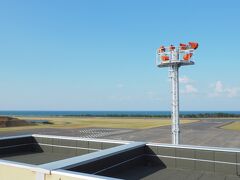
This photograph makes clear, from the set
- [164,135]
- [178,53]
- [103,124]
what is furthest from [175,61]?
[103,124]

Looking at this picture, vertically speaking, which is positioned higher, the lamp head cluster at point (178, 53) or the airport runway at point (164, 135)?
the lamp head cluster at point (178, 53)

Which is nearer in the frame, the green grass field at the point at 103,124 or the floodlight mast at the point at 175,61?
the floodlight mast at the point at 175,61

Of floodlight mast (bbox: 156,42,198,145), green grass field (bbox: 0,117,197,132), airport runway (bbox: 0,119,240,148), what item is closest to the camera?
floodlight mast (bbox: 156,42,198,145)

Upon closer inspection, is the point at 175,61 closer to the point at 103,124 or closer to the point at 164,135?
the point at 164,135

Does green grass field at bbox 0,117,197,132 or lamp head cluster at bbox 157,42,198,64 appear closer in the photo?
lamp head cluster at bbox 157,42,198,64

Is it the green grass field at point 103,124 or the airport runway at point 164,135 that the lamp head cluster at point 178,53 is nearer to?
the airport runway at point 164,135

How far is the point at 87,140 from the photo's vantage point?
547 inches

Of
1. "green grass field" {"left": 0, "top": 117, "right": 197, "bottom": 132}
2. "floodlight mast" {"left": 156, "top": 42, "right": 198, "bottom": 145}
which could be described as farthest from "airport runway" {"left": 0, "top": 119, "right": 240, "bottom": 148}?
"floodlight mast" {"left": 156, "top": 42, "right": 198, "bottom": 145}

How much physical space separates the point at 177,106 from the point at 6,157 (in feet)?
33.9

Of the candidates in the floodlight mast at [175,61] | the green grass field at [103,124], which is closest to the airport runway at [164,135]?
the green grass field at [103,124]

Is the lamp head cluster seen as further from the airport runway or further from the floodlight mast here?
the airport runway

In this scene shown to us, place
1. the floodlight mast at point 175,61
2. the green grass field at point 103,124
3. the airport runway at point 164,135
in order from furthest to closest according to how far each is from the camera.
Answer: the green grass field at point 103,124 < the airport runway at point 164,135 < the floodlight mast at point 175,61

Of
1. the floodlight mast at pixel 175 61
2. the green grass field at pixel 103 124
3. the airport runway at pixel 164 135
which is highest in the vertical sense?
the floodlight mast at pixel 175 61

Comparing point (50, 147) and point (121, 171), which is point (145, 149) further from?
point (50, 147)
